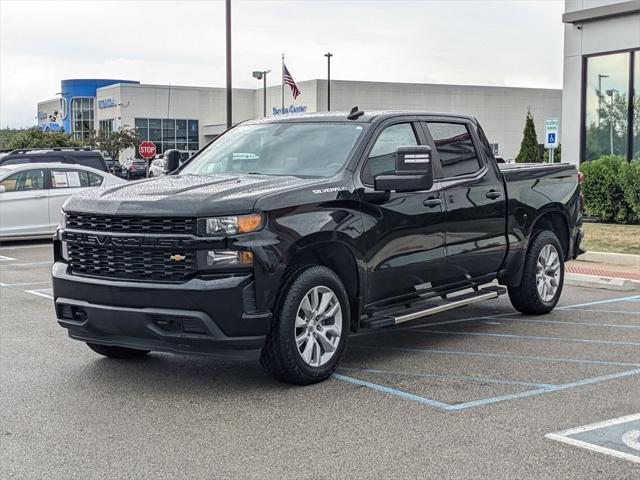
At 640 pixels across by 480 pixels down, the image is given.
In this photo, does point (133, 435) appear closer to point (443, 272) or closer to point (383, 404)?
point (383, 404)

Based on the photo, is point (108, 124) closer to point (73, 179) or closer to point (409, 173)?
point (73, 179)

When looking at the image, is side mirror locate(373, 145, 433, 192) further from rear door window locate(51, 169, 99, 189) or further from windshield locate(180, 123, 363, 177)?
rear door window locate(51, 169, 99, 189)

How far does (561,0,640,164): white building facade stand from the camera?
21.9 meters

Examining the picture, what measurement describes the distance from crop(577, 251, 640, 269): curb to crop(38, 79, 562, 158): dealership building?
59349mm

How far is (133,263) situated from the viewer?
6.34 meters

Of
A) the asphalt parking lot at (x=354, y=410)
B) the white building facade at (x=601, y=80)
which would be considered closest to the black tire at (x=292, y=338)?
the asphalt parking lot at (x=354, y=410)

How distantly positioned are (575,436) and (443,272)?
2.72 m

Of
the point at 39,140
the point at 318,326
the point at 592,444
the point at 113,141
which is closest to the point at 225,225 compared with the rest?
the point at 318,326

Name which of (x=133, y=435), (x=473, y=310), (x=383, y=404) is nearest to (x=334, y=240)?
(x=383, y=404)

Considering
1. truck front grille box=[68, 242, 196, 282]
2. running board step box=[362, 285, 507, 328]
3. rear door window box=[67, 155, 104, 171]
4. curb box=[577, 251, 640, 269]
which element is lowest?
curb box=[577, 251, 640, 269]

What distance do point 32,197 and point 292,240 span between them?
12.9m

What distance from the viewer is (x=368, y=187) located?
7.13m

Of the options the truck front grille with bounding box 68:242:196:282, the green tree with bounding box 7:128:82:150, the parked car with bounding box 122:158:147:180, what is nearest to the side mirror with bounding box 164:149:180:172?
the truck front grille with bounding box 68:242:196:282

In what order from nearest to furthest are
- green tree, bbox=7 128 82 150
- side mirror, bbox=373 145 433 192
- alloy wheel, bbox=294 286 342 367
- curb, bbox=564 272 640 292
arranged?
alloy wheel, bbox=294 286 342 367
side mirror, bbox=373 145 433 192
curb, bbox=564 272 640 292
green tree, bbox=7 128 82 150
